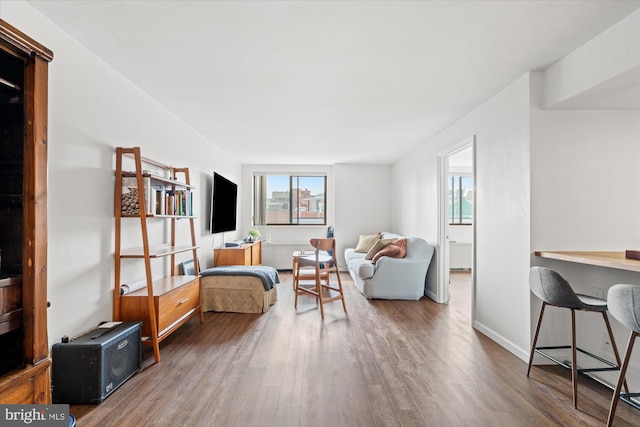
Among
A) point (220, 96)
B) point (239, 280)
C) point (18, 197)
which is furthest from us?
point (239, 280)

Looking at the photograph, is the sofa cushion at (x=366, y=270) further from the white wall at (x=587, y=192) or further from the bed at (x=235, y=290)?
the white wall at (x=587, y=192)

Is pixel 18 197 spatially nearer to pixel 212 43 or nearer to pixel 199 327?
pixel 212 43

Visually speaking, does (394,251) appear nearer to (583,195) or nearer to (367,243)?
(367,243)

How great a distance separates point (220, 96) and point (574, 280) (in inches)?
140

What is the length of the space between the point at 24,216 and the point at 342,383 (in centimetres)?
210

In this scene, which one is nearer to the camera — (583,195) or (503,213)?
(583,195)

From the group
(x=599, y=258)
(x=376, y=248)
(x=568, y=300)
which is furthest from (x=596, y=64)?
(x=376, y=248)

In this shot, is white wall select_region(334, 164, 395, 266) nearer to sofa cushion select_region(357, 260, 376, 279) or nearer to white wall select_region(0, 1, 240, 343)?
sofa cushion select_region(357, 260, 376, 279)

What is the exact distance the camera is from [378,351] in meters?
2.98

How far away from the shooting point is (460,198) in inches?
318

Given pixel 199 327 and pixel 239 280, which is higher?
pixel 239 280

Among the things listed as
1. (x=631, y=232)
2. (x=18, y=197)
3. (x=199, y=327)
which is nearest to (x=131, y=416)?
(x=18, y=197)

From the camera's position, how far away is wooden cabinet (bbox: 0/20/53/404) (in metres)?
1.39

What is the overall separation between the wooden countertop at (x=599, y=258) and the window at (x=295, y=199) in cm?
550
